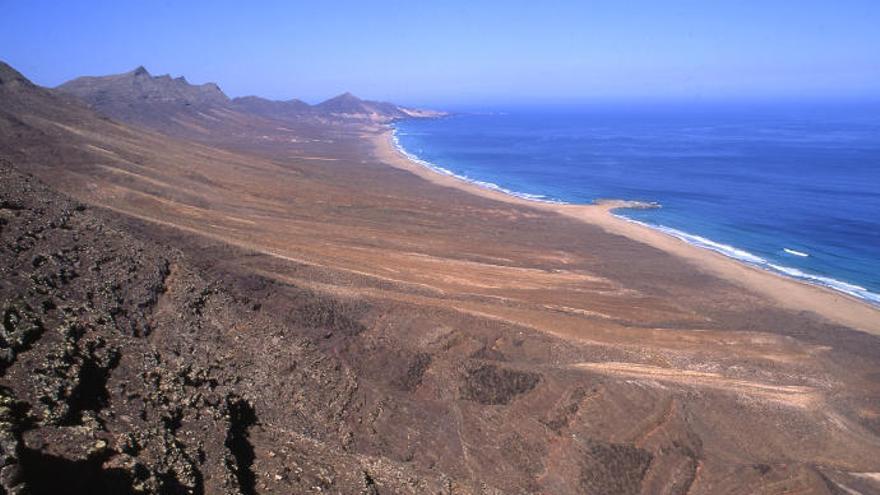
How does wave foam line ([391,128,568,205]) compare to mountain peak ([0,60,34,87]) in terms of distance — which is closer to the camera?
mountain peak ([0,60,34,87])

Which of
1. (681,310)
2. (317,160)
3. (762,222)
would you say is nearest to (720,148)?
(762,222)

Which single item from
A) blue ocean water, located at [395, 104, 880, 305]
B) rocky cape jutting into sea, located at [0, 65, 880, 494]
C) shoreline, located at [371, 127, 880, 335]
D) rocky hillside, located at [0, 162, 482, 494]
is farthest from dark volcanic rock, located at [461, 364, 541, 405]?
blue ocean water, located at [395, 104, 880, 305]

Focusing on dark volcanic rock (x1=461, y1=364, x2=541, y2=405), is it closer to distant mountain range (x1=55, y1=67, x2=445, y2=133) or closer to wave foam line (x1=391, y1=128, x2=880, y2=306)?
wave foam line (x1=391, y1=128, x2=880, y2=306)

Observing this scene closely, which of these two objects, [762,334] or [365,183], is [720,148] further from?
[762,334]

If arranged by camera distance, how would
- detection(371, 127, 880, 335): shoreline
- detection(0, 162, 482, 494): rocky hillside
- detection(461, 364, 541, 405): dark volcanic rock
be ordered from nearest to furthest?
1. detection(0, 162, 482, 494): rocky hillside
2. detection(461, 364, 541, 405): dark volcanic rock
3. detection(371, 127, 880, 335): shoreline

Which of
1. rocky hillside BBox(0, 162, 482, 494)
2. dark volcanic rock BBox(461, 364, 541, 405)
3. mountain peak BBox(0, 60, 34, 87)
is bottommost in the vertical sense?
dark volcanic rock BBox(461, 364, 541, 405)

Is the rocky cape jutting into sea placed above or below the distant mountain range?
below

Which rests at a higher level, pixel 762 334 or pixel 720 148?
pixel 720 148

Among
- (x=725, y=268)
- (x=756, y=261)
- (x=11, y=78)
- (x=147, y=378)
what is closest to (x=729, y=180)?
(x=756, y=261)
